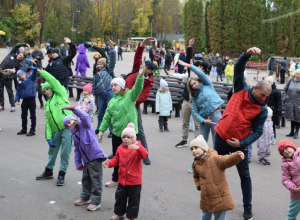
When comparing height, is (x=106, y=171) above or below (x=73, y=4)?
below

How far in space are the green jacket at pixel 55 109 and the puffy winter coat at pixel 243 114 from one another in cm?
286

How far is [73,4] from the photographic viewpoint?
76250mm

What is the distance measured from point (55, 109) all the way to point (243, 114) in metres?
3.18

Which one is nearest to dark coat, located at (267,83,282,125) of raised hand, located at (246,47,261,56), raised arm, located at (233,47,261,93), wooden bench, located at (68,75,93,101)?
raised arm, located at (233,47,261,93)

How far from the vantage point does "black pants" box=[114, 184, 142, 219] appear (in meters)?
4.63

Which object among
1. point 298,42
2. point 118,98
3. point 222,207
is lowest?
point 222,207

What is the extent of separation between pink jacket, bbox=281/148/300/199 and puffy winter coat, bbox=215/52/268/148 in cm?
49

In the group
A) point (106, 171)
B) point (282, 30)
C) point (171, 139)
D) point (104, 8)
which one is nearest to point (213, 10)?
point (282, 30)

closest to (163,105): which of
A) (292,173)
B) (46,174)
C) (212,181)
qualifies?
(46,174)

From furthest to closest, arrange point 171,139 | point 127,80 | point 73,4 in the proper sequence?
point 73,4, point 171,139, point 127,80

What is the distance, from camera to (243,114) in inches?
179

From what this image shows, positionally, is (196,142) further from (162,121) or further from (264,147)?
(162,121)

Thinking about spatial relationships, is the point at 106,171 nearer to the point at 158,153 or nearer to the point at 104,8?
the point at 158,153

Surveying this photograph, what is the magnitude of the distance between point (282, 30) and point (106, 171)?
1554 inches
